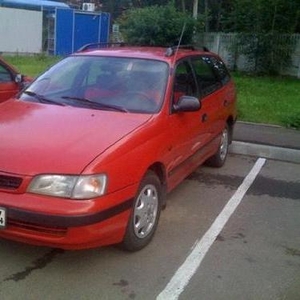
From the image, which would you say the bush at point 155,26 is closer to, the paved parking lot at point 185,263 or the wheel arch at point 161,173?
the paved parking lot at point 185,263

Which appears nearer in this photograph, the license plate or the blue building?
the license plate

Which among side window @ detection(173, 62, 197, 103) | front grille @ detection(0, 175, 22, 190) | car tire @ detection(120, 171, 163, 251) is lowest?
car tire @ detection(120, 171, 163, 251)

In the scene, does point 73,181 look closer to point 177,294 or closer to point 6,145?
point 6,145

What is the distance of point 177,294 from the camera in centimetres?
336

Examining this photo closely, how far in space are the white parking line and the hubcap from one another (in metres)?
0.42

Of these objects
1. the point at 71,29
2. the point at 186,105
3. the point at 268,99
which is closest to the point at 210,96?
the point at 186,105

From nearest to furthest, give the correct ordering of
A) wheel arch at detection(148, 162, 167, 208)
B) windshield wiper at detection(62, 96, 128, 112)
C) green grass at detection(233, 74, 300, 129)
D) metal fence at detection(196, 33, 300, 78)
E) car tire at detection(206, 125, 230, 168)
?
wheel arch at detection(148, 162, 167, 208)
windshield wiper at detection(62, 96, 128, 112)
car tire at detection(206, 125, 230, 168)
green grass at detection(233, 74, 300, 129)
metal fence at detection(196, 33, 300, 78)

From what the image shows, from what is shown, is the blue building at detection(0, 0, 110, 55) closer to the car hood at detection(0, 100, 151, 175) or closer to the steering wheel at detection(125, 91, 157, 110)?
the steering wheel at detection(125, 91, 157, 110)

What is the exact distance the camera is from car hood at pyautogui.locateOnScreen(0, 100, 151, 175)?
11.1 feet

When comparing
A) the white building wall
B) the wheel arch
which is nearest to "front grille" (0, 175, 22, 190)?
the wheel arch

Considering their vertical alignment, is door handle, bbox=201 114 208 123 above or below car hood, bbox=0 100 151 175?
below

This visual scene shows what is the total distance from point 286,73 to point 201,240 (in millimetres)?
15086

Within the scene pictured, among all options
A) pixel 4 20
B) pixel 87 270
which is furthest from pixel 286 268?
pixel 4 20

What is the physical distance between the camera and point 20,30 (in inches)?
943
